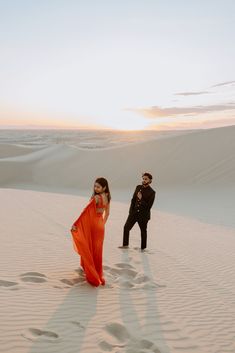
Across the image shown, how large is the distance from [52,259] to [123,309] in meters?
2.76

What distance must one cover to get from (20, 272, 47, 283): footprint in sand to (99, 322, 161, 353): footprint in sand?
Result: 1.89m

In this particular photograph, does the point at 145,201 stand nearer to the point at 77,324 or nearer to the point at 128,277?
the point at 128,277

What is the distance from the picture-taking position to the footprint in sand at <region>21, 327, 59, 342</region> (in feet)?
15.6

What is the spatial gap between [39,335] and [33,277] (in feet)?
6.97

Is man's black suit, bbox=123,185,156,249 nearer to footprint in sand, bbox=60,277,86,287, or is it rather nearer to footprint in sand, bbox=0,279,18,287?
footprint in sand, bbox=60,277,86,287

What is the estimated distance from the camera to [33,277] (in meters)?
6.94

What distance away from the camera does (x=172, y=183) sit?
3103 centimetres

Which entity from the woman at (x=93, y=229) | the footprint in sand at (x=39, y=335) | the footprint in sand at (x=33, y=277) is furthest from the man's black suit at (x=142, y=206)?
the footprint in sand at (x=39, y=335)

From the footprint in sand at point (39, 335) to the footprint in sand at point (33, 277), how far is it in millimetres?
1823

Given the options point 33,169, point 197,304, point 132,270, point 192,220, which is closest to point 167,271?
point 132,270

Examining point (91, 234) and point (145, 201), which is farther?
point (145, 201)

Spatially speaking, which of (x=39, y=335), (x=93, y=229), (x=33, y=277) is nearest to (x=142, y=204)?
(x=93, y=229)

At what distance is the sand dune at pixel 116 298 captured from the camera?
4945 millimetres

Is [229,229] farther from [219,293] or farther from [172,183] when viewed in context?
[172,183]
